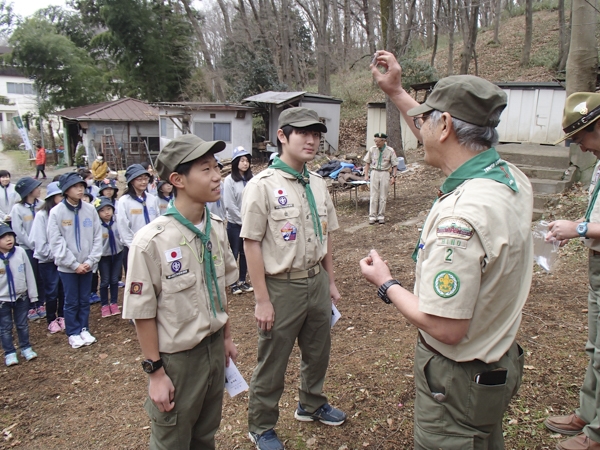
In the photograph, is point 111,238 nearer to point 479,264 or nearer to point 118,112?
point 479,264

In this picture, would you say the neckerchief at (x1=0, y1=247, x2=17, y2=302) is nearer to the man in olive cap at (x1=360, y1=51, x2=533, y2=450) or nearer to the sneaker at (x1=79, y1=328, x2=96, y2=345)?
the sneaker at (x1=79, y1=328, x2=96, y2=345)

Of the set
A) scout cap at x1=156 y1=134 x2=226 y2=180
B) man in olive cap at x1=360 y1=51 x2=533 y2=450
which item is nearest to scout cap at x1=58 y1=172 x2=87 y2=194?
scout cap at x1=156 y1=134 x2=226 y2=180

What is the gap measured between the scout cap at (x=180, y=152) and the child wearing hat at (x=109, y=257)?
4.14m

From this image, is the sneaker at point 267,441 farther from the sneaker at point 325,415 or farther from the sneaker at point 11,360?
the sneaker at point 11,360

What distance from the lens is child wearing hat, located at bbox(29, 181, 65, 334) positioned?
531 cm

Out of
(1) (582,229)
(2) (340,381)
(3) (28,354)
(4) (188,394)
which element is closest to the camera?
(4) (188,394)

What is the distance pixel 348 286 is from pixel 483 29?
33131mm

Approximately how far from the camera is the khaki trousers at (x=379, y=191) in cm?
984

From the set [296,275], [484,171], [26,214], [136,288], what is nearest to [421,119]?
[484,171]

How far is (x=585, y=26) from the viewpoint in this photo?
6.94 meters

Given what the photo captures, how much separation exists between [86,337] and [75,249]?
3.52 ft

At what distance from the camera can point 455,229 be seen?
1527mm

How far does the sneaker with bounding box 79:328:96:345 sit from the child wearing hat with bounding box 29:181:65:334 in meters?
0.62

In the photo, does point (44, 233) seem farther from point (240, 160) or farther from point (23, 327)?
point (240, 160)
